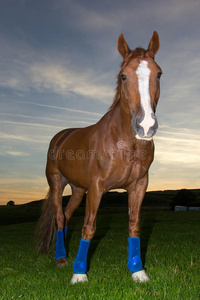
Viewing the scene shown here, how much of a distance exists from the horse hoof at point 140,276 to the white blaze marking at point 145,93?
1.94 metres

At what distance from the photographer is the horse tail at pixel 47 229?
19.5 feet

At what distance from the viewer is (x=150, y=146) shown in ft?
13.4

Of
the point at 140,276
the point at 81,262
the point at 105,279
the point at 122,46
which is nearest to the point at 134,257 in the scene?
the point at 140,276

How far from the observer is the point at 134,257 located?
3936mm

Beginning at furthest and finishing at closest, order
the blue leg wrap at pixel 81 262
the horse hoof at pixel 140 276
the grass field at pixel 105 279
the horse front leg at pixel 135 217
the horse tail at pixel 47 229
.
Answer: the horse tail at pixel 47 229 < the horse front leg at pixel 135 217 < the blue leg wrap at pixel 81 262 < the horse hoof at pixel 140 276 < the grass field at pixel 105 279

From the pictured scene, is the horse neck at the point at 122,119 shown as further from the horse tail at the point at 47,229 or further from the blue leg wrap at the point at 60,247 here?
the horse tail at the point at 47,229

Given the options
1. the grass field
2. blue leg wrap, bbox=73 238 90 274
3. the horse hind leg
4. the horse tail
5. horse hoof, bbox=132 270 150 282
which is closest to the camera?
the grass field

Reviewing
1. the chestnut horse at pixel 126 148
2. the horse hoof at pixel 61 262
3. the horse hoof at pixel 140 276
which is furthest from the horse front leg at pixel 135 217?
the horse hoof at pixel 61 262

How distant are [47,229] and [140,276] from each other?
2.70 meters

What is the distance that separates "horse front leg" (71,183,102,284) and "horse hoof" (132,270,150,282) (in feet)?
2.08

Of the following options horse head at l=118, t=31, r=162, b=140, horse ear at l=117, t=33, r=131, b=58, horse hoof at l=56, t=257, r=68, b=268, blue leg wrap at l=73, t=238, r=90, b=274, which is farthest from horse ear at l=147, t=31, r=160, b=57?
horse hoof at l=56, t=257, r=68, b=268

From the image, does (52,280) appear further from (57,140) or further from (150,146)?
(57,140)

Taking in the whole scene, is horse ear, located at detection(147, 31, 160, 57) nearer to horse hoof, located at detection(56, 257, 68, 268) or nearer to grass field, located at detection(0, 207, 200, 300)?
grass field, located at detection(0, 207, 200, 300)

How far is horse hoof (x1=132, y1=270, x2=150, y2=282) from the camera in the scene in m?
3.73
